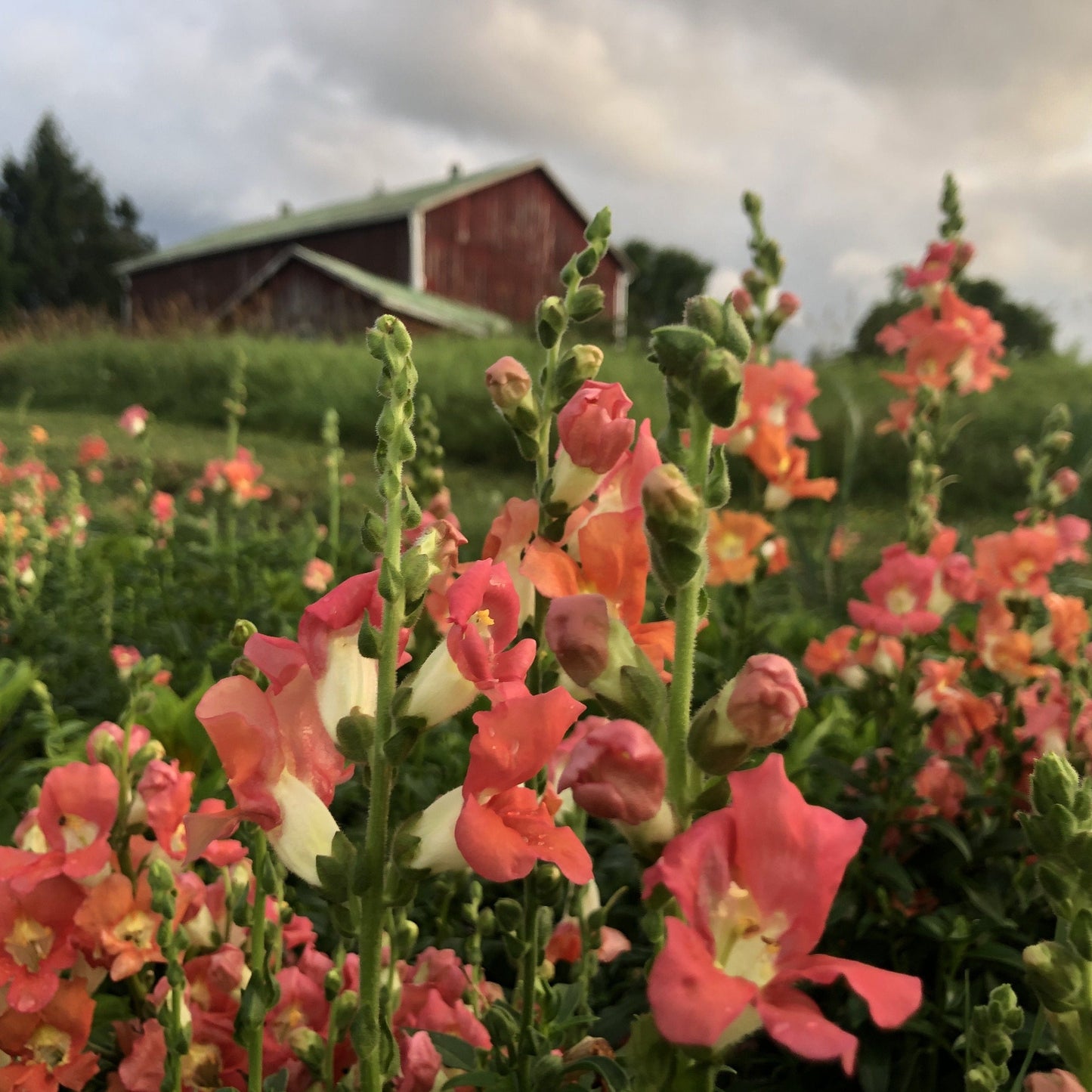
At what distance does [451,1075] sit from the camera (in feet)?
2.75

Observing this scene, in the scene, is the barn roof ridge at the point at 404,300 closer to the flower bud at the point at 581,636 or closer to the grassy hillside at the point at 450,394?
the grassy hillside at the point at 450,394

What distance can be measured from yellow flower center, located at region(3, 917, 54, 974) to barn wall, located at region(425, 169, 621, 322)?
1946 cm

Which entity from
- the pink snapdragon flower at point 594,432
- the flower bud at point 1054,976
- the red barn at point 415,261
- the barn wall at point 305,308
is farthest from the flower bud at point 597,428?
the barn wall at point 305,308

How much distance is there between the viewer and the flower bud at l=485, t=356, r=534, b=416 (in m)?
0.85

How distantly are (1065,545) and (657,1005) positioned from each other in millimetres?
1958

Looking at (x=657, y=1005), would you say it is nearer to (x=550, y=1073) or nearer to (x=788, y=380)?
(x=550, y=1073)

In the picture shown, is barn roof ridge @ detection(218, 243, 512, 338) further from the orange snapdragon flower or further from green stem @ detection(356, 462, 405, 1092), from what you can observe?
green stem @ detection(356, 462, 405, 1092)

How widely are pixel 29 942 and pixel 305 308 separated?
19011 mm

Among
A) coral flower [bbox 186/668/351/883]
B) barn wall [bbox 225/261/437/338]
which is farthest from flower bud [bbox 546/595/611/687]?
barn wall [bbox 225/261/437/338]

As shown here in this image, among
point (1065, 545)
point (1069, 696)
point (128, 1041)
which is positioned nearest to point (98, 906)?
point (128, 1041)


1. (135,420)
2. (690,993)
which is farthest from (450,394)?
(690,993)

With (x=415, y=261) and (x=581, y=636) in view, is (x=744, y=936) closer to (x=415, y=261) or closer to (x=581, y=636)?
(x=581, y=636)

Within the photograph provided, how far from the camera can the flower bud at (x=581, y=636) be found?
0.55m

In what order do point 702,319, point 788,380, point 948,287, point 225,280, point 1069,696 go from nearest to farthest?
point 702,319
point 1069,696
point 788,380
point 948,287
point 225,280
